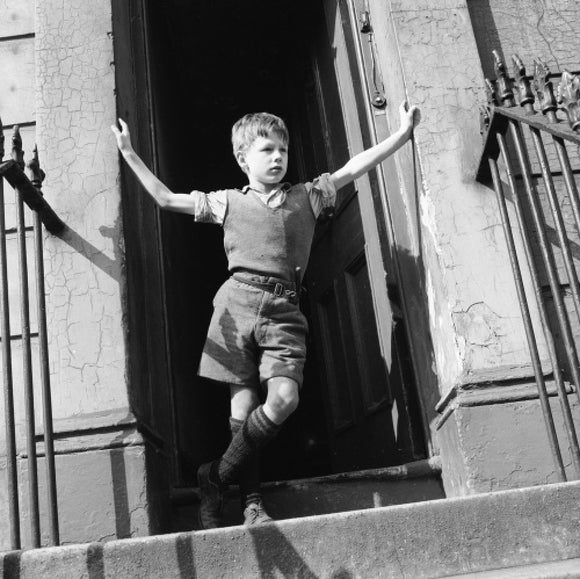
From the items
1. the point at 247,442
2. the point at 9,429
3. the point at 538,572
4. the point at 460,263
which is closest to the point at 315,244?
the point at 460,263

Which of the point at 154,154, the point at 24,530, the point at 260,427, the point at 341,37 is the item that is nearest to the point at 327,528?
the point at 260,427

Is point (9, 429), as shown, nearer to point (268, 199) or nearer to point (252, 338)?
point (252, 338)

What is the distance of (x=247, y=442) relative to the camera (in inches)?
104

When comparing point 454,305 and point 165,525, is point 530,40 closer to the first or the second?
point 454,305

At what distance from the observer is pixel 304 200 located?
3010mm

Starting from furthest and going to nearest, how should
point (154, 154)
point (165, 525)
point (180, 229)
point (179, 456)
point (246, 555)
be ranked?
1. point (180, 229)
2. point (154, 154)
3. point (179, 456)
4. point (165, 525)
5. point (246, 555)

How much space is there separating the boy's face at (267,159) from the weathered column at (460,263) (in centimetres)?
52

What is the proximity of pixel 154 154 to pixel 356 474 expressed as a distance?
175 cm

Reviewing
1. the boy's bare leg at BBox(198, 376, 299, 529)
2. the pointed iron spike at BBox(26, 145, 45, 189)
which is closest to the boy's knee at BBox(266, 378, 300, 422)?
the boy's bare leg at BBox(198, 376, 299, 529)

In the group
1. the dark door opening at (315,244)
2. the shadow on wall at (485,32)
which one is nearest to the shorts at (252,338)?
the dark door opening at (315,244)

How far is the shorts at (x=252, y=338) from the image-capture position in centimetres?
279

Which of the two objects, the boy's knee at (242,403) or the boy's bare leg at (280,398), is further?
the boy's knee at (242,403)

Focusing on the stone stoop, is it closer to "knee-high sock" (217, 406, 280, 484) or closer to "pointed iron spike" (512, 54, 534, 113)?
"knee-high sock" (217, 406, 280, 484)

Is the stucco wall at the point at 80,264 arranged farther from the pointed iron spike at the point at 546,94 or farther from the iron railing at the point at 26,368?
the pointed iron spike at the point at 546,94
